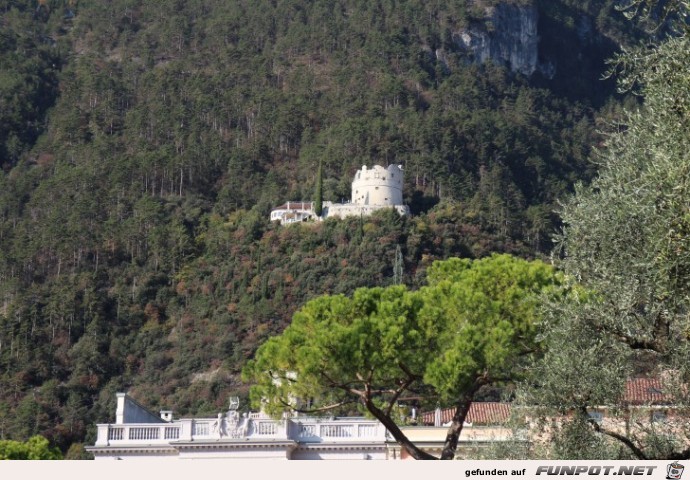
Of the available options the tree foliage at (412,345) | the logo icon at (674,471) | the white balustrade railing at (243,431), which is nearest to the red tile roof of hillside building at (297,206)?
the white balustrade railing at (243,431)

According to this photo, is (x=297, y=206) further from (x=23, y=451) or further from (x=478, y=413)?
(x=478, y=413)

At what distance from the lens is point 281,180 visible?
7859 inches

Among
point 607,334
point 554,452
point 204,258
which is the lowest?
point 554,452

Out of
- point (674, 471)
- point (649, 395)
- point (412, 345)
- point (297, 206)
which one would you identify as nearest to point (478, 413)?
point (412, 345)

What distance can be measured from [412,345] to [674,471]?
60.1 ft

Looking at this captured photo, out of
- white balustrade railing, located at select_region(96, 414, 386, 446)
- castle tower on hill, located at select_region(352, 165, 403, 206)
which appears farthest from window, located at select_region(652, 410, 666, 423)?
castle tower on hill, located at select_region(352, 165, 403, 206)

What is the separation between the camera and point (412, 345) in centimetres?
3906

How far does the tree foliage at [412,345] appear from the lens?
3759cm

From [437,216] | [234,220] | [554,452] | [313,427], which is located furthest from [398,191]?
[554,452]

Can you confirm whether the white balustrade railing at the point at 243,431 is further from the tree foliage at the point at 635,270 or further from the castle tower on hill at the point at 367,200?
the castle tower on hill at the point at 367,200

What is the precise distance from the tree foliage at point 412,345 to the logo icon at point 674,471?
1540cm

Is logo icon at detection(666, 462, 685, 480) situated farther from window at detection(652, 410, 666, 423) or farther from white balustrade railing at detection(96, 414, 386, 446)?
white balustrade railing at detection(96, 414, 386, 446)

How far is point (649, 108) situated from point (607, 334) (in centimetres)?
351

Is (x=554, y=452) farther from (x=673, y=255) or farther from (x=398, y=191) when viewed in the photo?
(x=398, y=191)
